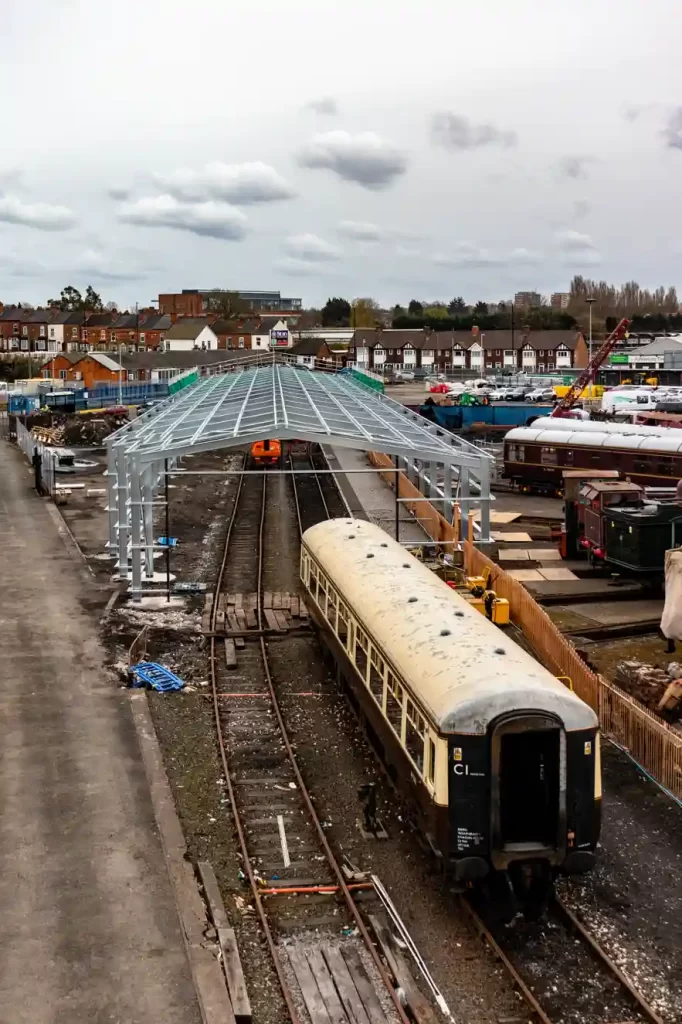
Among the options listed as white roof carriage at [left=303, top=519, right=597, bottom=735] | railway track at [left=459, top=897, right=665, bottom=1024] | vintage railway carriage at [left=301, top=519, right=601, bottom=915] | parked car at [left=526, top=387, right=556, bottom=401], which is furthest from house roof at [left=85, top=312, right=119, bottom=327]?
railway track at [left=459, top=897, right=665, bottom=1024]

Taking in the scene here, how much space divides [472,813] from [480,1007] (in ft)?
6.07

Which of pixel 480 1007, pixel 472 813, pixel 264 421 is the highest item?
pixel 264 421

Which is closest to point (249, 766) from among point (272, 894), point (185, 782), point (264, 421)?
point (185, 782)

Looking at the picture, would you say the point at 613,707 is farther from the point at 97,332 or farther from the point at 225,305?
the point at 225,305

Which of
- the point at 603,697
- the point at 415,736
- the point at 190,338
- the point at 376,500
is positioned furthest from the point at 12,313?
the point at 415,736

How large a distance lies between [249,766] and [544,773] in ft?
19.8

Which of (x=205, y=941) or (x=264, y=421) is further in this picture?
(x=264, y=421)

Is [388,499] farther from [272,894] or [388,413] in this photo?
[272,894]

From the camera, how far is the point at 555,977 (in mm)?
10406

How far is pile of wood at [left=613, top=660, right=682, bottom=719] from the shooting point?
17.6 m

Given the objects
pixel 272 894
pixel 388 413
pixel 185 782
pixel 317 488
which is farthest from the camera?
pixel 317 488

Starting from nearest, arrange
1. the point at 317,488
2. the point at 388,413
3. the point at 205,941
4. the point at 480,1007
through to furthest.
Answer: the point at 480,1007 < the point at 205,941 < the point at 388,413 < the point at 317,488

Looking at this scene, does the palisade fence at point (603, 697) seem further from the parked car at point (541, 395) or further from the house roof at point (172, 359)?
the house roof at point (172, 359)

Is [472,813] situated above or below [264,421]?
below
